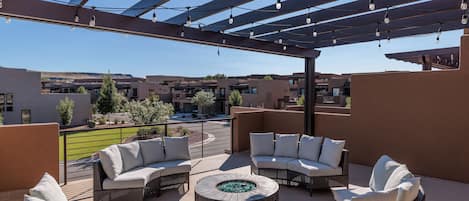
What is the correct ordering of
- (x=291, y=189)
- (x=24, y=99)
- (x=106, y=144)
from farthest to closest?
(x=24, y=99)
(x=106, y=144)
(x=291, y=189)

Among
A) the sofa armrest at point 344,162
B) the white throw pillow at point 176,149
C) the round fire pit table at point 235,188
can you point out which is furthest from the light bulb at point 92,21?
the sofa armrest at point 344,162

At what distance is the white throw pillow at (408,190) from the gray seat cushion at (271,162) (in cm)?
227

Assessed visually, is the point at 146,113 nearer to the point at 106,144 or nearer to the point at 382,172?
the point at 106,144

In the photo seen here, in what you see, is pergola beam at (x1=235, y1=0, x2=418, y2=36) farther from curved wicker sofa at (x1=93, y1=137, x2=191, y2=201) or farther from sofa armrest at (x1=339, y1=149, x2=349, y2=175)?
curved wicker sofa at (x1=93, y1=137, x2=191, y2=201)

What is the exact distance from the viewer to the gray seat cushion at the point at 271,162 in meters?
5.00

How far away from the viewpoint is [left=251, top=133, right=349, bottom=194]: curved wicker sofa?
183 inches

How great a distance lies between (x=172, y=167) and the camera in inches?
186

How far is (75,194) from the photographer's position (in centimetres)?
466

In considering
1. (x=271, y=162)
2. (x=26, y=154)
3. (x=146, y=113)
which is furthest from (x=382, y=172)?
(x=146, y=113)

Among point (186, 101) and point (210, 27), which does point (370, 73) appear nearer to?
point (210, 27)

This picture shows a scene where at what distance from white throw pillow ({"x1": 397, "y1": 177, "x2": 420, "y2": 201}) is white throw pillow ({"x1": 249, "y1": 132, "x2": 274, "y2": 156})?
2.90 m

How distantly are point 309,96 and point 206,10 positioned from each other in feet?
13.6

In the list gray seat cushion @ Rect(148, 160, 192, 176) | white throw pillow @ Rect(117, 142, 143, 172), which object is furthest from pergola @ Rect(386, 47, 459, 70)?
white throw pillow @ Rect(117, 142, 143, 172)

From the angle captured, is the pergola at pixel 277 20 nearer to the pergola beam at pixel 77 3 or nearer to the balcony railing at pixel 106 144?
the pergola beam at pixel 77 3
